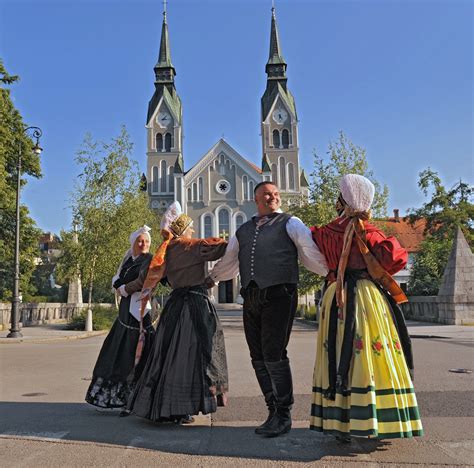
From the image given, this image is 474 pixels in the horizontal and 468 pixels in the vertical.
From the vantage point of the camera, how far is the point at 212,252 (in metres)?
4.43

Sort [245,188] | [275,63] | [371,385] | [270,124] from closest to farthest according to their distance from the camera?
[371,385] → [245,188] → [270,124] → [275,63]

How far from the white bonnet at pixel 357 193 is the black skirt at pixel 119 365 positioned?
2534 millimetres

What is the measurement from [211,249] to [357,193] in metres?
1.37

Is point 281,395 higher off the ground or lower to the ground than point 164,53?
lower

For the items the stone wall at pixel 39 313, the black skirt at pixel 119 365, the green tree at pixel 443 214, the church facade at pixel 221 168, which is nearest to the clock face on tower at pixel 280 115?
the church facade at pixel 221 168

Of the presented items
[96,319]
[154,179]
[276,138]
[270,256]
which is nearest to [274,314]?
[270,256]

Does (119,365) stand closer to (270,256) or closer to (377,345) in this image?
(270,256)

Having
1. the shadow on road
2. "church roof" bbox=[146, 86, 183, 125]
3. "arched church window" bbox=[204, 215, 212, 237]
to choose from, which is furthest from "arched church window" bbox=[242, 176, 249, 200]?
the shadow on road

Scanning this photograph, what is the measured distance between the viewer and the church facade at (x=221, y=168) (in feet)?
193

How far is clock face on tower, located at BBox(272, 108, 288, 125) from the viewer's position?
61344 millimetres

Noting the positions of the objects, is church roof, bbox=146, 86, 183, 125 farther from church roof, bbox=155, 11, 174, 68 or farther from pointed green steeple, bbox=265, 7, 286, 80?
pointed green steeple, bbox=265, 7, 286, 80

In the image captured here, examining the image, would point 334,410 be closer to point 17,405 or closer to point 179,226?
point 179,226

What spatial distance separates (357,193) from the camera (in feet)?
12.8

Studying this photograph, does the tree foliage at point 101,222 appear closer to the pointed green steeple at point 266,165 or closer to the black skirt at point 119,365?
the black skirt at point 119,365
